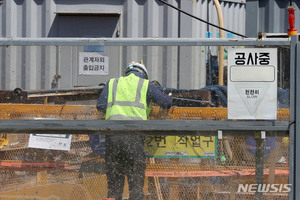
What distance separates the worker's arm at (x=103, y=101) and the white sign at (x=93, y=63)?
0.74 feet

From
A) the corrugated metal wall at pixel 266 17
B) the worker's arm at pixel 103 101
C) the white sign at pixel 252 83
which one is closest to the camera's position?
the white sign at pixel 252 83

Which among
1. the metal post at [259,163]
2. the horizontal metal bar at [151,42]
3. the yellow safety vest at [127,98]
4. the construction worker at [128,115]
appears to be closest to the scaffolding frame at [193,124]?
the horizontal metal bar at [151,42]

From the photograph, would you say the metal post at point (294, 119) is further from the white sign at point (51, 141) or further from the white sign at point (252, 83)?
the white sign at point (51, 141)

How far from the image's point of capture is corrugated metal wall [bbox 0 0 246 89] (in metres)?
3.81

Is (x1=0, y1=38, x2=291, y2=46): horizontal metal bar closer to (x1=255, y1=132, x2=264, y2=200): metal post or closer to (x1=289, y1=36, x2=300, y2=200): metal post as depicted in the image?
(x1=289, y1=36, x2=300, y2=200): metal post

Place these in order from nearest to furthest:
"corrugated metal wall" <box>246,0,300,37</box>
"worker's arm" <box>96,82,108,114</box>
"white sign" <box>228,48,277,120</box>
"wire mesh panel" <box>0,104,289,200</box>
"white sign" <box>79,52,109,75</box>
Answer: "white sign" <box>228,48,277,120</box> < "white sign" <box>79,52,109,75</box> < "wire mesh panel" <box>0,104,289,200</box> < "worker's arm" <box>96,82,108,114</box> < "corrugated metal wall" <box>246,0,300,37</box>

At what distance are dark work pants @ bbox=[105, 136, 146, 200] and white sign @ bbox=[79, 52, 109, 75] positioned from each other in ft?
1.90

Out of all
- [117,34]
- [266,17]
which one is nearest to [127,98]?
[117,34]

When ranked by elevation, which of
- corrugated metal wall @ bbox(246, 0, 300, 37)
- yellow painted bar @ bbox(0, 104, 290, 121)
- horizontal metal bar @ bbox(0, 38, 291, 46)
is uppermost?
corrugated metal wall @ bbox(246, 0, 300, 37)

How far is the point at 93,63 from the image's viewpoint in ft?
12.4

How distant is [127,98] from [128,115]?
0.51ft

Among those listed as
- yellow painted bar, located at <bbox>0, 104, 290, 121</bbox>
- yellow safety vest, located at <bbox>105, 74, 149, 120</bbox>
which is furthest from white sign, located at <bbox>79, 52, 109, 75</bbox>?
yellow painted bar, located at <bbox>0, 104, 290, 121</bbox>

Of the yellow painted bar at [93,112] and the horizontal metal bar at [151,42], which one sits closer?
the horizontal metal bar at [151,42]

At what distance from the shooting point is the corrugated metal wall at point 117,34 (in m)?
3.81
